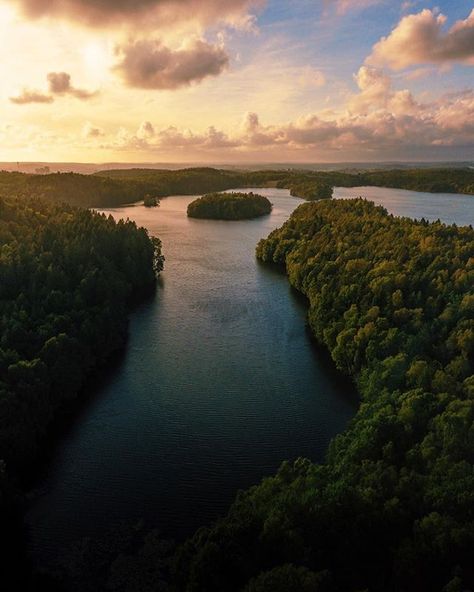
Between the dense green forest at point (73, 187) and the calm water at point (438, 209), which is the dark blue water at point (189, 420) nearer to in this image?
the calm water at point (438, 209)

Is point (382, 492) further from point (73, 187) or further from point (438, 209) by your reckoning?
point (73, 187)

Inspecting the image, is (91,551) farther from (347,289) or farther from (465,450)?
(347,289)

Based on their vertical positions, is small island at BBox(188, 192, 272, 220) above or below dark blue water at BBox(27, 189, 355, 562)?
above

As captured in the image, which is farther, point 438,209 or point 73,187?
point 73,187

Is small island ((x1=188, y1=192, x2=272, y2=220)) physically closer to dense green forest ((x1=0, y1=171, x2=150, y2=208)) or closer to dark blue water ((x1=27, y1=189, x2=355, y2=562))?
dense green forest ((x1=0, y1=171, x2=150, y2=208))

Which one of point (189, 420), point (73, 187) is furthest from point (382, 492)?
point (73, 187)

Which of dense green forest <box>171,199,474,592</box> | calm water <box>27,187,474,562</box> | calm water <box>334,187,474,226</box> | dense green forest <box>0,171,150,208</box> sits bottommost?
calm water <box>27,187,474,562</box>

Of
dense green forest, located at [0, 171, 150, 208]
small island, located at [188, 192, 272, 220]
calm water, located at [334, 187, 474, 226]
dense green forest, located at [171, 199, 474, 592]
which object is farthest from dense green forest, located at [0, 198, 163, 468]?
dense green forest, located at [0, 171, 150, 208]
